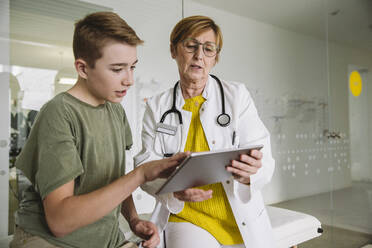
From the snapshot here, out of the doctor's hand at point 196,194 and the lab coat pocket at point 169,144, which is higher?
the lab coat pocket at point 169,144

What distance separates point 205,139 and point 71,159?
2.57 feet

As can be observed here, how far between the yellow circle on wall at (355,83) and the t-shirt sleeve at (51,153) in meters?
3.69

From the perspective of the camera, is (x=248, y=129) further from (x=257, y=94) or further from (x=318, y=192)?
(x=318, y=192)

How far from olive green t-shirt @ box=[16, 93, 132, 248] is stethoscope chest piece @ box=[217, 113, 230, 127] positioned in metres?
0.54

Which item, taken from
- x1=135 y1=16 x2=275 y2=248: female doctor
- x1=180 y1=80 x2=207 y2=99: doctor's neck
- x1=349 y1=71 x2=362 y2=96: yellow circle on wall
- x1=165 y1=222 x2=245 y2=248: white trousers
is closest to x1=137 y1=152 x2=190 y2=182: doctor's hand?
x1=135 y1=16 x2=275 y2=248: female doctor

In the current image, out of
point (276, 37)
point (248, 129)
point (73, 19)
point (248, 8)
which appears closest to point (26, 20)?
point (73, 19)

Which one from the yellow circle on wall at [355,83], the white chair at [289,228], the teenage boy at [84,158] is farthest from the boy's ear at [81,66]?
the yellow circle on wall at [355,83]

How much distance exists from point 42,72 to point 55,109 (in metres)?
1.42

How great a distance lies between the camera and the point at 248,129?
5.03 feet

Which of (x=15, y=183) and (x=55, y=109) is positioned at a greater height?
(x=55, y=109)

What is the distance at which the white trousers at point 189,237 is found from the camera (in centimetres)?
145

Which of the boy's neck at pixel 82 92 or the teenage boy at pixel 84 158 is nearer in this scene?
the teenage boy at pixel 84 158

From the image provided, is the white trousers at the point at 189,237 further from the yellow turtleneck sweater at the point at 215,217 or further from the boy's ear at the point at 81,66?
the boy's ear at the point at 81,66

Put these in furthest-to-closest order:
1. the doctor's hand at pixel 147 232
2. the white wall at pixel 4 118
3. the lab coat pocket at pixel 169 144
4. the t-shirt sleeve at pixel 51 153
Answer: the white wall at pixel 4 118, the lab coat pocket at pixel 169 144, the doctor's hand at pixel 147 232, the t-shirt sleeve at pixel 51 153
